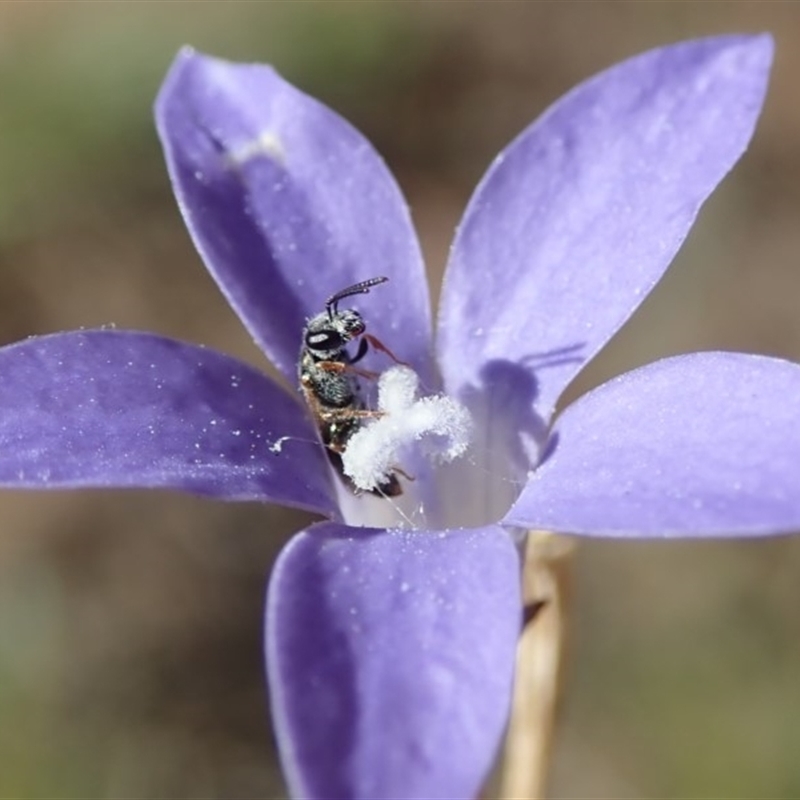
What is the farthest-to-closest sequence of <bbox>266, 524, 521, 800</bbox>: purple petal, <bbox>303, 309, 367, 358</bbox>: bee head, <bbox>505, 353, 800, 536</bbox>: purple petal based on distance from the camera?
<bbox>303, 309, 367, 358</bbox>: bee head → <bbox>505, 353, 800, 536</bbox>: purple petal → <bbox>266, 524, 521, 800</bbox>: purple petal

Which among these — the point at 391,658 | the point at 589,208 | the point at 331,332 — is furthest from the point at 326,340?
the point at 391,658

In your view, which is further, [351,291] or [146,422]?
[351,291]

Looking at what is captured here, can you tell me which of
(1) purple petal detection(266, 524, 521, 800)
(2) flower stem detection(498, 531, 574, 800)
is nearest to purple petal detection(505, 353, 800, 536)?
(1) purple petal detection(266, 524, 521, 800)

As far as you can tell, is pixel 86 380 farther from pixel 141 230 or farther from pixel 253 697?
pixel 141 230

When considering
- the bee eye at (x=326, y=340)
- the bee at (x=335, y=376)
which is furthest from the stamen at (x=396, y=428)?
the bee eye at (x=326, y=340)

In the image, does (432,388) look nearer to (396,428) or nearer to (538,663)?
(396,428)

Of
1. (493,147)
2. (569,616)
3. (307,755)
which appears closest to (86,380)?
(307,755)

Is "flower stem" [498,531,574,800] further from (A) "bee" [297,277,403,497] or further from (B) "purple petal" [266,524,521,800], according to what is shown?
(B) "purple petal" [266,524,521,800]
